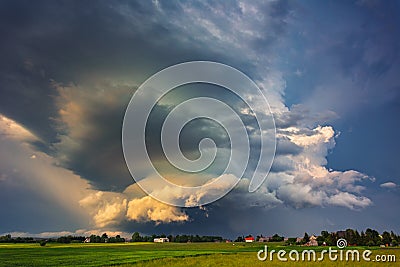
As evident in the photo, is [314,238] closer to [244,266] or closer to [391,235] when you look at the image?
[391,235]

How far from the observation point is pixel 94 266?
40.6 metres

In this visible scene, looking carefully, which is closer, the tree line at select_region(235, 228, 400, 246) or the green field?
the green field

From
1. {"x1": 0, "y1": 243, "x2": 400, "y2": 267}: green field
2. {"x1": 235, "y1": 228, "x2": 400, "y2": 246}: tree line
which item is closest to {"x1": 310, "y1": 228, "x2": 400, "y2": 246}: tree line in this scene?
{"x1": 235, "y1": 228, "x2": 400, "y2": 246}: tree line

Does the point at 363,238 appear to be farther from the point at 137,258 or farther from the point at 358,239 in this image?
the point at 137,258

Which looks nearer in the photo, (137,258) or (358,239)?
(137,258)

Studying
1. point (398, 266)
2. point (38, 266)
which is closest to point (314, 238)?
point (398, 266)

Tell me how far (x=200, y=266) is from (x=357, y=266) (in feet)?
50.4

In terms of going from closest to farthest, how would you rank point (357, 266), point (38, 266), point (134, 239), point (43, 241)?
point (357, 266)
point (38, 266)
point (43, 241)
point (134, 239)

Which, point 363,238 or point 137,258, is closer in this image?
point 137,258

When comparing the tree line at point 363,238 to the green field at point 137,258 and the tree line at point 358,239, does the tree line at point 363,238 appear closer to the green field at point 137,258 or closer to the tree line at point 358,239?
the tree line at point 358,239

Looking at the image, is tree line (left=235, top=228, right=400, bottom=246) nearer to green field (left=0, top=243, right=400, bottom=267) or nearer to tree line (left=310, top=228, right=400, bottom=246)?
tree line (left=310, top=228, right=400, bottom=246)

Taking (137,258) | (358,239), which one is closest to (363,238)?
(358,239)

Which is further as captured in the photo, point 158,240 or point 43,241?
point 158,240

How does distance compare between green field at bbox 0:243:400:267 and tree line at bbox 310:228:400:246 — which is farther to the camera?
tree line at bbox 310:228:400:246
